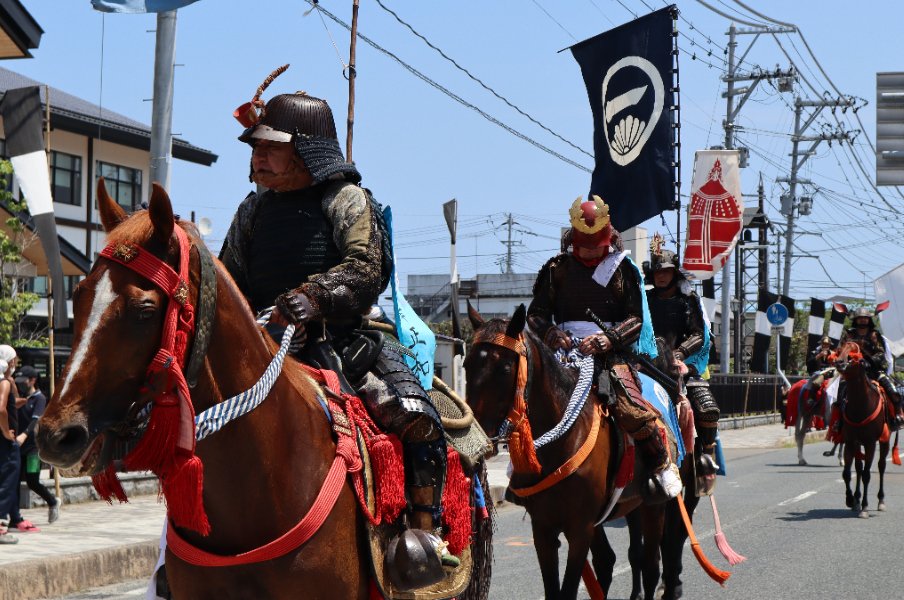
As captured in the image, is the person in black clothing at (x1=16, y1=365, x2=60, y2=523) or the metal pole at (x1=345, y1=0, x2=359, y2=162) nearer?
the person in black clothing at (x1=16, y1=365, x2=60, y2=523)

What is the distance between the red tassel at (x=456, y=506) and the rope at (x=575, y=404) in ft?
8.13

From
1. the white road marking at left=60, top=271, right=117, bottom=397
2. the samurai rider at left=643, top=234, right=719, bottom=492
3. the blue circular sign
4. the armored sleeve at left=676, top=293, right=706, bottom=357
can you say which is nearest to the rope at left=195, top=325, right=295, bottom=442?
the white road marking at left=60, top=271, right=117, bottom=397

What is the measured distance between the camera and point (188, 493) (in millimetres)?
3344

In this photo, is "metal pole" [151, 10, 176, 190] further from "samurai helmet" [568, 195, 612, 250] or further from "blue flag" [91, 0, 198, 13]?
"samurai helmet" [568, 195, 612, 250]

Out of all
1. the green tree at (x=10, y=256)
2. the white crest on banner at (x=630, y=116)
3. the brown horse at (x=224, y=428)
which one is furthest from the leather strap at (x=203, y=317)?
the green tree at (x=10, y=256)

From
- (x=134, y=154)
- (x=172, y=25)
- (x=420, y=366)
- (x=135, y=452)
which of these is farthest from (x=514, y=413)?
(x=134, y=154)

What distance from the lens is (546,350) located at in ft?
24.8

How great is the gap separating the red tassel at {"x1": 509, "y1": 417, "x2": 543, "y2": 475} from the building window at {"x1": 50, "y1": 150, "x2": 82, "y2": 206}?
33.1m

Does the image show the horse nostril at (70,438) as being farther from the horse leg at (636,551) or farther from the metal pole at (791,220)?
the metal pole at (791,220)

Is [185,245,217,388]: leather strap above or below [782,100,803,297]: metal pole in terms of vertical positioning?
below

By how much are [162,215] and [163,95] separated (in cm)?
957

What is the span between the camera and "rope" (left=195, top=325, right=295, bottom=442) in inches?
135

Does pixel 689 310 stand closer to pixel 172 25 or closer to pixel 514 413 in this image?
pixel 514 413

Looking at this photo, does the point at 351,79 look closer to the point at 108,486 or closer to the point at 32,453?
the point at 32,453
